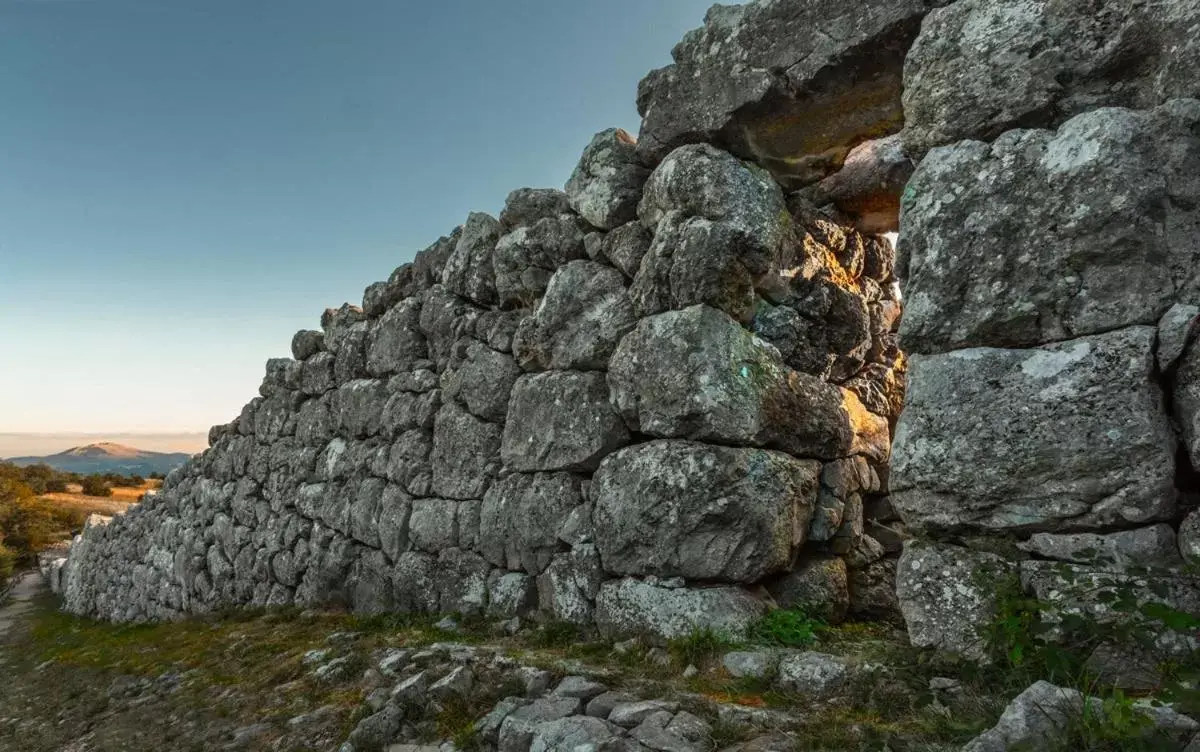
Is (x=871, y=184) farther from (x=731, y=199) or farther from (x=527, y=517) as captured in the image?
(x=527, y=517)

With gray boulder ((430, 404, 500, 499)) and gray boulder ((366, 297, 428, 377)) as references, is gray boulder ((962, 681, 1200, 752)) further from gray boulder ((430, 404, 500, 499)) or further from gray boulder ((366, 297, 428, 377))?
gray boulder ((366, 297, 428, 377))

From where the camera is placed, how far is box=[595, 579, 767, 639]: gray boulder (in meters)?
5.09

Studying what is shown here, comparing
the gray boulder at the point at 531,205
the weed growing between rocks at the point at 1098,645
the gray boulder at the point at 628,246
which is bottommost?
the weed growing between rocks at the point at 1098,645

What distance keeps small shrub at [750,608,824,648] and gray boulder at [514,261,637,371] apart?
272 centimetres

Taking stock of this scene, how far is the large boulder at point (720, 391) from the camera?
215 inches

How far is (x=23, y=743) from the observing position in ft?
22.8

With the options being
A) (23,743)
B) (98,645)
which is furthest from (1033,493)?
(98,645)

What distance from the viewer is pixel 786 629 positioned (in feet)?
16.2

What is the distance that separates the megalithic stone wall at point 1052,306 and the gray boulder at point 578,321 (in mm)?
2769

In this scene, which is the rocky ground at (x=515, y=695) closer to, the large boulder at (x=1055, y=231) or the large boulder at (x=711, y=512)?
the large boulder at (x=711, y=512)

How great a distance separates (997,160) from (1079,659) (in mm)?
2838

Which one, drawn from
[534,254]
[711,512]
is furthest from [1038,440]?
[534,254]

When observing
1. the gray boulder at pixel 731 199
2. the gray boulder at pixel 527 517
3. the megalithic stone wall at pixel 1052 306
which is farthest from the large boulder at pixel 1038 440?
the gray boulder at pixel 527 517

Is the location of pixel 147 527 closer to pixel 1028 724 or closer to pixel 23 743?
pixel 23 743
